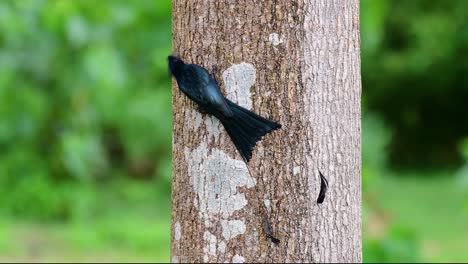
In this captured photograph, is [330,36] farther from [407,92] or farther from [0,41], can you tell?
[407,92]

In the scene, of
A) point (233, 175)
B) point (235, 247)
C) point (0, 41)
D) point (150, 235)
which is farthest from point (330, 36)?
point (0, 41)

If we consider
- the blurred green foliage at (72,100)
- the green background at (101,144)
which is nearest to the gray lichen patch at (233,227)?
the green background at (101,144)

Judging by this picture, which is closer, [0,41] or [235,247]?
[235,247]

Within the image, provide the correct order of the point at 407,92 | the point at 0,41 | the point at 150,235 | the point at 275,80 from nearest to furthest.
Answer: the point at 275,80 < the point at 150,235 < the point at 0,41 < the point at 407,92

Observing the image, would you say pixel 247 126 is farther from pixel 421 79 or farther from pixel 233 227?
pixel 421 79

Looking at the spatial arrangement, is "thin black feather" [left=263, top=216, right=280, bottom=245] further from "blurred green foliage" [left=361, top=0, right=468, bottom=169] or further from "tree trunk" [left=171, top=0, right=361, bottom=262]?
"blurred green foliage" [left=361, top=0, right=468, bottom=169]

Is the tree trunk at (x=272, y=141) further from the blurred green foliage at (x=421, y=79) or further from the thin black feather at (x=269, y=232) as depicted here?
the blurred green foliage at (x=421, y=79)
